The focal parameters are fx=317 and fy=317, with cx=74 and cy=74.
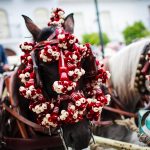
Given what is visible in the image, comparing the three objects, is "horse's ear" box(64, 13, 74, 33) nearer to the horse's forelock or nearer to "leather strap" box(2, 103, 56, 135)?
the horse's forelock

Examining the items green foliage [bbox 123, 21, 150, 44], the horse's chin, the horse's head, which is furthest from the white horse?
green foliage [bbox 123, 21, 150, 44]

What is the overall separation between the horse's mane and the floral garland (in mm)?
881

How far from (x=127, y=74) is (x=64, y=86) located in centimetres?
127

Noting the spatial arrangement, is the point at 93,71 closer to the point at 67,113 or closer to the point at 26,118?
the point at 67,113

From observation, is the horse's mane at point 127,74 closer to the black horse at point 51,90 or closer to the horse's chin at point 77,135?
the black horse at point 51,90

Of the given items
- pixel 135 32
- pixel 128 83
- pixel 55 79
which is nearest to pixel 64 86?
pixel 55 79

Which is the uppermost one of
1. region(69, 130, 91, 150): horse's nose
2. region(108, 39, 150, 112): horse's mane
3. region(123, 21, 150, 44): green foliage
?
region(123, 21, 150, 44): green foliage

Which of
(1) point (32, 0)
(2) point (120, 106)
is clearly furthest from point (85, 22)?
(2) point (120, 106)

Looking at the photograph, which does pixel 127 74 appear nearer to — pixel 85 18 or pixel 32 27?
pixel 32 27

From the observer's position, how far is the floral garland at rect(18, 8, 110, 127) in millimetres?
1688

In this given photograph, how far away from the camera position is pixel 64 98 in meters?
1.72

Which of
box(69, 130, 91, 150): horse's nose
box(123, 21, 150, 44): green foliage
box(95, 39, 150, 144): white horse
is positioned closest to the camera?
box(69, 130, 91, 150): horse's nose

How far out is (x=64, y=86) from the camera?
166 cm

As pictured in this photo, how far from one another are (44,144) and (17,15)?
17.7 metres
